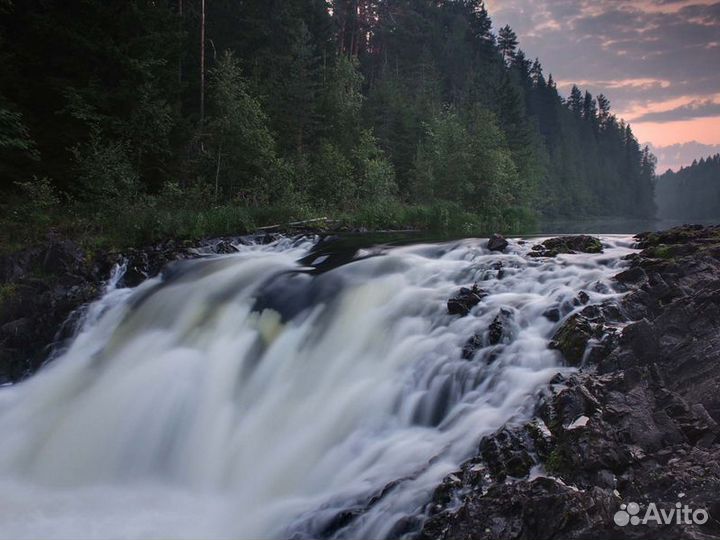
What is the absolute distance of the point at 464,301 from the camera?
8.30 m

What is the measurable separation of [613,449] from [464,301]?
3.92m

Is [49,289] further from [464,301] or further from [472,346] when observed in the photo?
[472,346]

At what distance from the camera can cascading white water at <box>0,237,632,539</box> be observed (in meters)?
5.58

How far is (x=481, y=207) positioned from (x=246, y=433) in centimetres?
2967

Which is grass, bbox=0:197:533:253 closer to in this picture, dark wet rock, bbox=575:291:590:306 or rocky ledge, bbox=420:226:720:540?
dark wet rock, bbox=575:291:590:306

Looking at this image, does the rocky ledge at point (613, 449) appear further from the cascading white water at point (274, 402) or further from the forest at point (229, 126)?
the forest at point (229, 126)

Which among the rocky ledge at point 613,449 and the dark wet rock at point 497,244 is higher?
the dark wet rock at point 497,244

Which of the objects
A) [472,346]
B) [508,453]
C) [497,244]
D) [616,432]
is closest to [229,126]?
[497,244]

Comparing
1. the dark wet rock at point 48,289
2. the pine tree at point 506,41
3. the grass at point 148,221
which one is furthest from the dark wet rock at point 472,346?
the pine tree at point 506,41

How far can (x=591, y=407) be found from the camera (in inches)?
203

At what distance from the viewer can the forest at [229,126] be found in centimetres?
1622

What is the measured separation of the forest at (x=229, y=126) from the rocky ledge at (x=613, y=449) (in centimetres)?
1192

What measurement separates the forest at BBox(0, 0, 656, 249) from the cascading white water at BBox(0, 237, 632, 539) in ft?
18.7

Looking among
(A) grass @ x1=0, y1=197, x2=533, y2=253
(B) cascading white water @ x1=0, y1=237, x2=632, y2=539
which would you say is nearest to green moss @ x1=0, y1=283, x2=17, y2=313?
(A) grass @ x1=0, y1=197, x2=533, y2=253
